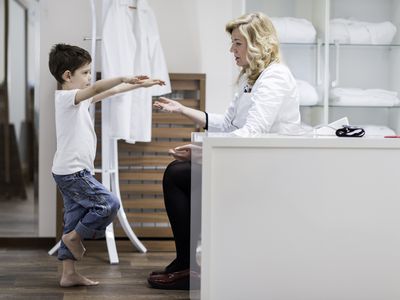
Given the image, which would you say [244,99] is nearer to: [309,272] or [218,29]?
[309,272]

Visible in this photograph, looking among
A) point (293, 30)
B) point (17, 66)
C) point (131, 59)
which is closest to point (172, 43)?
point (131, 59)

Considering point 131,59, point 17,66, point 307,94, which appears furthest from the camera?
point 17,66

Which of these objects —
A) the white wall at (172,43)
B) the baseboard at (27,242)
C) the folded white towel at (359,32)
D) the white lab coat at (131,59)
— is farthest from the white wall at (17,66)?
the folded white towel at (359,32)

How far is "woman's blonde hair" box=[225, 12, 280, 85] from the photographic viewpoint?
3312 millimetres

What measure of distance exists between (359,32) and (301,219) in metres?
2.39

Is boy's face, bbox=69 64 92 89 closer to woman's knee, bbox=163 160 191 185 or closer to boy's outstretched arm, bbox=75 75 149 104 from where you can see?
boy's outstretched arm, bbox=75 75 149 104

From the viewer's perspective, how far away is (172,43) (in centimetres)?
479

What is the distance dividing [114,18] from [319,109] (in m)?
1.34

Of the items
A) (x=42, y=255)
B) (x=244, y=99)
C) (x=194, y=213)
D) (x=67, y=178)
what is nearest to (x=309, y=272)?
(x=194, y=213)

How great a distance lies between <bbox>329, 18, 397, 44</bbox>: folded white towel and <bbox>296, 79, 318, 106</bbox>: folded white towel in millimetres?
316

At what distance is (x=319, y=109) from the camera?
476 centimetres

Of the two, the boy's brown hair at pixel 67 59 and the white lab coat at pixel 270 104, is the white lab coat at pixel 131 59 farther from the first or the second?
the white lab coat at pixel 270 104

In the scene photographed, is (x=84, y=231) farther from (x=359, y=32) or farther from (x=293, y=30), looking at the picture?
(x=359, y=32)

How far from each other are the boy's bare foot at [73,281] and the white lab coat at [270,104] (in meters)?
0.98
